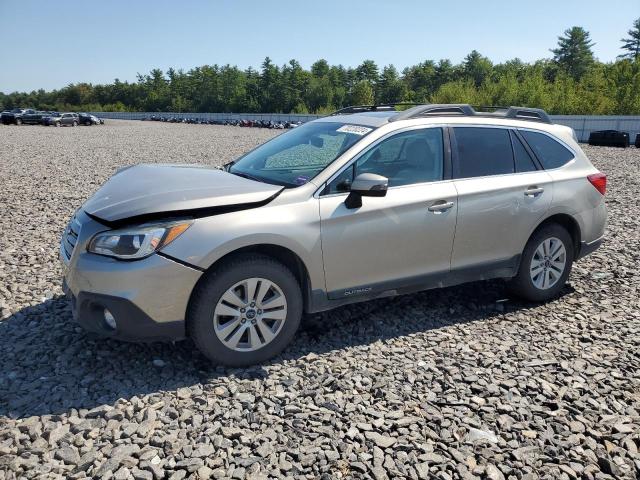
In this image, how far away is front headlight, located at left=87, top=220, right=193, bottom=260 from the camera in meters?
3.40

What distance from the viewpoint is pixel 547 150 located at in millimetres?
5207

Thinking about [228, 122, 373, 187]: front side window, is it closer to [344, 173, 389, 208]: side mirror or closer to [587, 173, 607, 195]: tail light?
[344, 173, 389, 208]: side mirror

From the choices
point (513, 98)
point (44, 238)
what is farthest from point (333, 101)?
point (44, 238)

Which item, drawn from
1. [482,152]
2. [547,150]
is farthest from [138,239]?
[547,150]

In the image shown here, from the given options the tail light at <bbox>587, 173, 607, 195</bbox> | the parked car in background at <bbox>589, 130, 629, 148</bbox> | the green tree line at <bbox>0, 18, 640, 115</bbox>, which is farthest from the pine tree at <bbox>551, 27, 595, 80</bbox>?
the tail light at <bbox>587, 173, 607, 195</bbox>

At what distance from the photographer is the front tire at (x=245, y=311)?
3.57 m

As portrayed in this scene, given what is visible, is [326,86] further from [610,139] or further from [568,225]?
[568,225]

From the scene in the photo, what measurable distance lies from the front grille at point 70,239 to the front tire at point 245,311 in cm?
98

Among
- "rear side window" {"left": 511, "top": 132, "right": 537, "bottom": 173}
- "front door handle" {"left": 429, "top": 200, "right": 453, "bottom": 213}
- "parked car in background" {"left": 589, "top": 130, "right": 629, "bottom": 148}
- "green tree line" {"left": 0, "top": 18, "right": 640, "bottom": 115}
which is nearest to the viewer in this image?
"front door handle" {"left": 429, "top": 200, "right": 453, "bottom": 213}

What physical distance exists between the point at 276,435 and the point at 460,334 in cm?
212

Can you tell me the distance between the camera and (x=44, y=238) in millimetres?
7234

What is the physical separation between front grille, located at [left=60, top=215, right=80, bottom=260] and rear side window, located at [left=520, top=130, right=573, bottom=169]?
408cm

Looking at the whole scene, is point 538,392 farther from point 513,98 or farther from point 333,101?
point 333,101

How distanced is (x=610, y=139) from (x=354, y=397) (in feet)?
109
